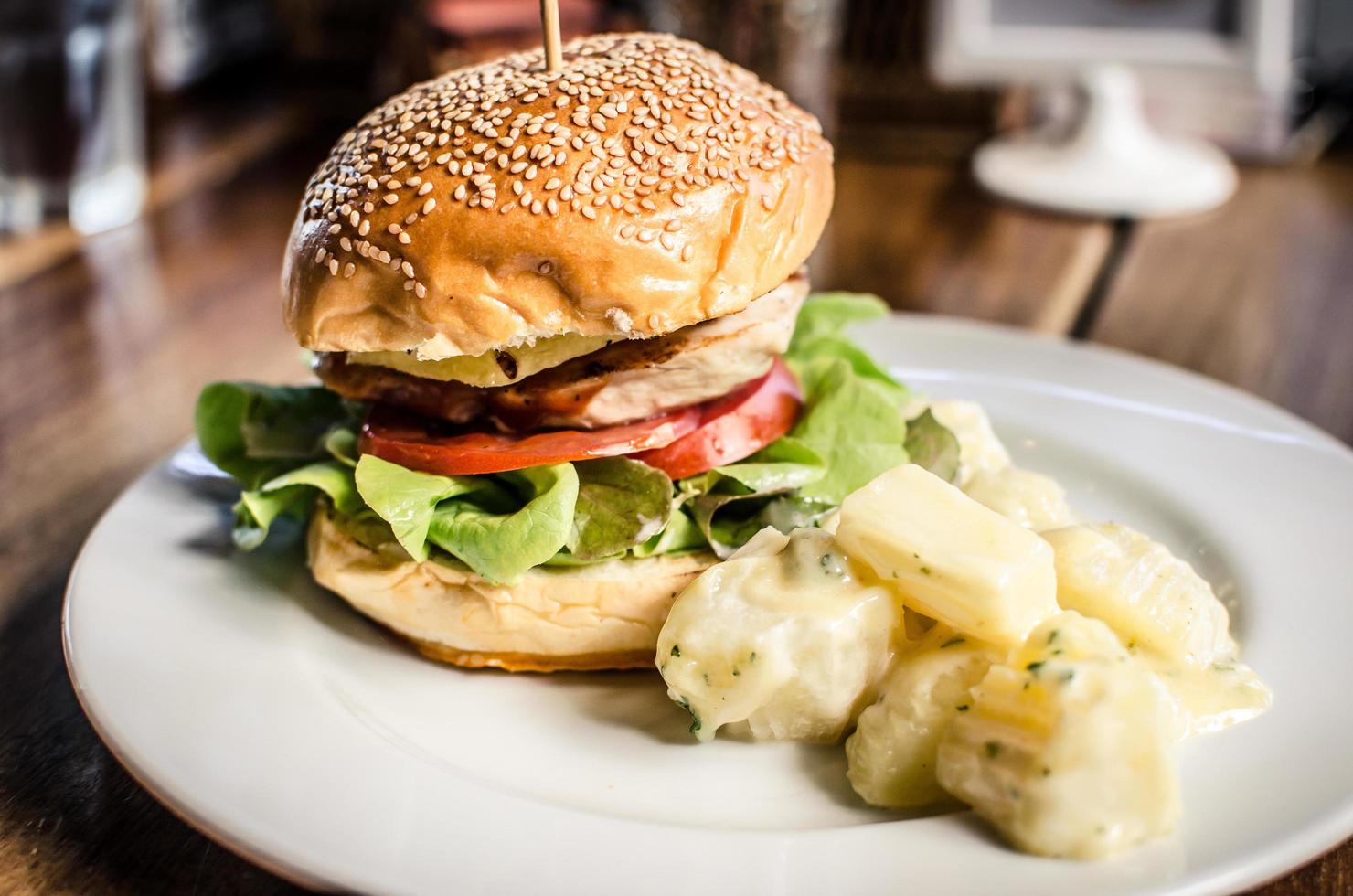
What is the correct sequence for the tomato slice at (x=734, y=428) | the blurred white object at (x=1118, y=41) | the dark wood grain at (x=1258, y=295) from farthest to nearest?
the blurred white object at (x=1118, y=41) < the dark wood grain at (x=1258, y=295) < the tomato slice at (x=734, y=428)

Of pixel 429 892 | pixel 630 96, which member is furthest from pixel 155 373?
pixel 429 892

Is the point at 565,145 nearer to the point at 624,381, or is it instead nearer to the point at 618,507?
the point at 624,381

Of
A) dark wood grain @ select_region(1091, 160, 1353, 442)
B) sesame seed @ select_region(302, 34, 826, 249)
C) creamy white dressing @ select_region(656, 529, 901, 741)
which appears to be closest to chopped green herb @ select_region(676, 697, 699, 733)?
creamy white dressing @ select_region(656, 529, 901, 741)

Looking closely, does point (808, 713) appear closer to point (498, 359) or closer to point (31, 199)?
point (498, 359)

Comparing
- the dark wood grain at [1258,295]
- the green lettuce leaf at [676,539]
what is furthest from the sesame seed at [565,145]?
the dark wood grain at [1258,295]

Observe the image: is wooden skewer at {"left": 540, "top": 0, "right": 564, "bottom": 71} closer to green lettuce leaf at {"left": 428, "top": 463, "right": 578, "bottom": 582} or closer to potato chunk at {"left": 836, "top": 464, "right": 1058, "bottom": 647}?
green lettuce leaf at {"left": 428, "top": 463, "right": 578, "bottom": 582}

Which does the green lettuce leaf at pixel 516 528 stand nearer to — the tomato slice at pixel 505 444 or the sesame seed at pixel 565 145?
the tomato slice at pixel 505 444
